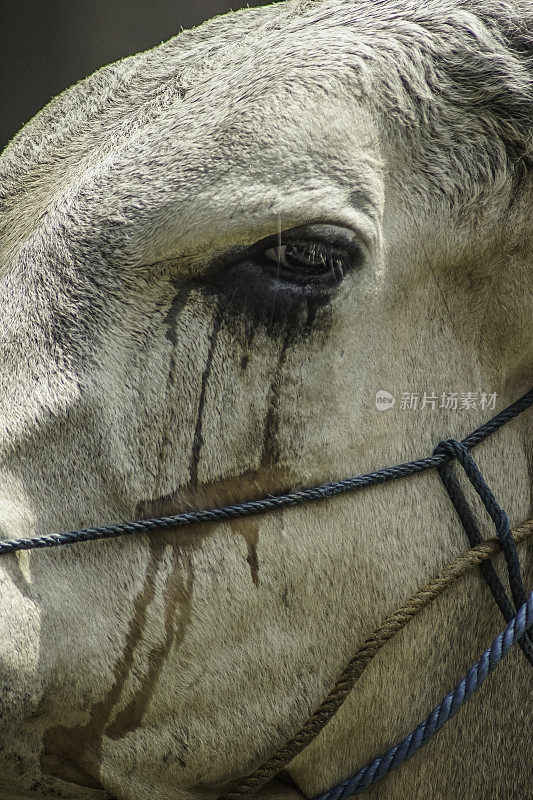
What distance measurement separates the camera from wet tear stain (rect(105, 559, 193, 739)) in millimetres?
1356

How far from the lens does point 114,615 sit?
52.9 inches

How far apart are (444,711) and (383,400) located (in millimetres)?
579

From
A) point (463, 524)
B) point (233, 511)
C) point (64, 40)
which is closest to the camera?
point (233, 511)

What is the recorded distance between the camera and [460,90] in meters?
1.40

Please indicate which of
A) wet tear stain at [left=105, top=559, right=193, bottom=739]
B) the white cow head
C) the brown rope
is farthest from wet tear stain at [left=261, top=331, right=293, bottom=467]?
the brown rope

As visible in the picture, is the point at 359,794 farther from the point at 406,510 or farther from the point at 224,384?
the point at 224,384

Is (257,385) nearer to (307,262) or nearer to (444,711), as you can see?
(307,262)

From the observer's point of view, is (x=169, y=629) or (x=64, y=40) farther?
(x=64, y=40)

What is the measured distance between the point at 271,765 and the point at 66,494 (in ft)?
2.04

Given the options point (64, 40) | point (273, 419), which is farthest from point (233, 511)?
point (64, 40)

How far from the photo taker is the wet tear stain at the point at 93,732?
4.43 ft

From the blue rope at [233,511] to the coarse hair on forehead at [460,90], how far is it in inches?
20.2

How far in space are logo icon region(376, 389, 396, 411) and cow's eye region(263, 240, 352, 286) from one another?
22cm

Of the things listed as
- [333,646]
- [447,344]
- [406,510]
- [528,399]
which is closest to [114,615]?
[333,646]
